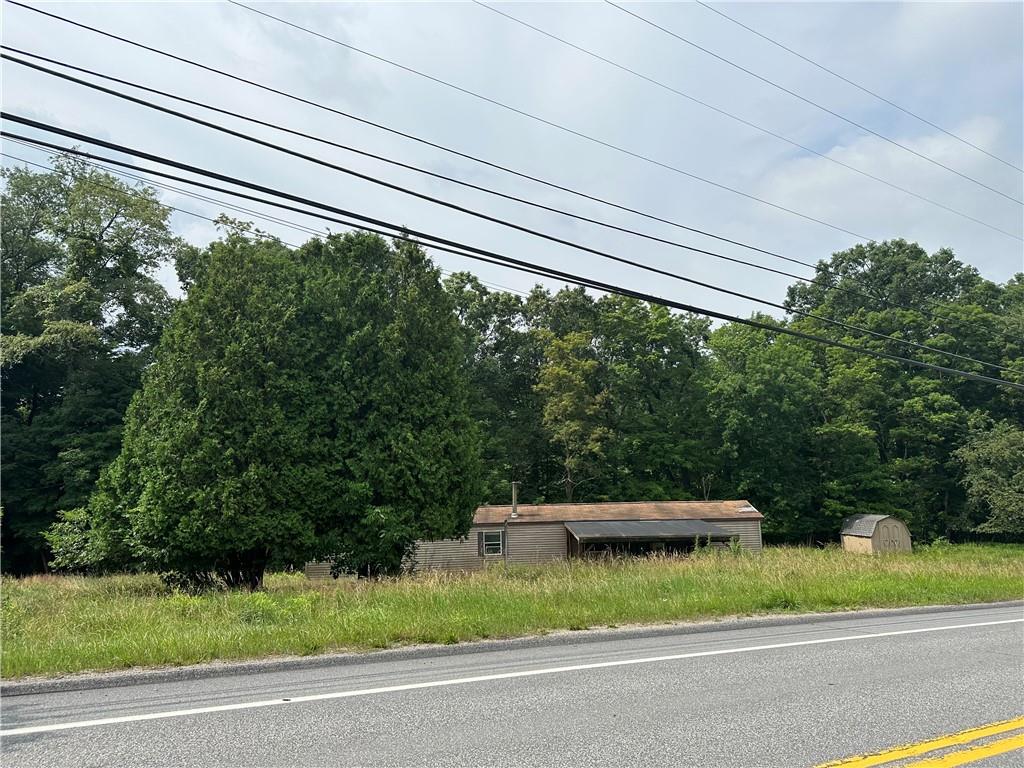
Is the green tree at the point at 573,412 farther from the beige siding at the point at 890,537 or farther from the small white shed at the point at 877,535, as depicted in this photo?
the beige siding at the point at 890,537

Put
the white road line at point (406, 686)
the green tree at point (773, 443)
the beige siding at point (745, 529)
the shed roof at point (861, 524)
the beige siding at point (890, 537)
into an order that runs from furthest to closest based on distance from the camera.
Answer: the green tree at point (773, 443), the shed roof at point (861, 524), the beige siding at point (890, 537), the beige siding at point (745, 529), the white road line at point (406, 686)

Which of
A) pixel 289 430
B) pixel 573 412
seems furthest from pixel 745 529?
pixel 289 430

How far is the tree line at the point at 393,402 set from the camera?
18859 mm

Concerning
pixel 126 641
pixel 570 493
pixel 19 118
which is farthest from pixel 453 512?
pixel 570 493

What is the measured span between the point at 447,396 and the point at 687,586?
41.4 ft

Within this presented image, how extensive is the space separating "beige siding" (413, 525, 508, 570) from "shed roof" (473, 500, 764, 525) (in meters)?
1.09

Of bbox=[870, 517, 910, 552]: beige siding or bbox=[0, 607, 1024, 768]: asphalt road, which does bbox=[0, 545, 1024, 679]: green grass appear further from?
bbox=[870, 517, 910, 552]: beige siding

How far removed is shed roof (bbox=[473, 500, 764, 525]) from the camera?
101 feet

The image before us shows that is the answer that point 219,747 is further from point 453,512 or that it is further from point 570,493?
point 570,493

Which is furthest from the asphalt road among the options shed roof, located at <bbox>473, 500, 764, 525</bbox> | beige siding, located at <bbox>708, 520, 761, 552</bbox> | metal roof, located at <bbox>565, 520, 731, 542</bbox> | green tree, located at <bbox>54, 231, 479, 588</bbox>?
beige siding, located at <bbox>708, 520, 761, 552</bbox>

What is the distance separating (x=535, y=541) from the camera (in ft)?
100.0

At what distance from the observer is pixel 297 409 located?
20.1 meters

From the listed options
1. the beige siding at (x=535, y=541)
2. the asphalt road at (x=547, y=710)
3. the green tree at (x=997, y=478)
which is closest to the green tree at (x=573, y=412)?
the beige siding at (x=535, y=541)

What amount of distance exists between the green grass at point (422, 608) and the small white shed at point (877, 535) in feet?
82.7
